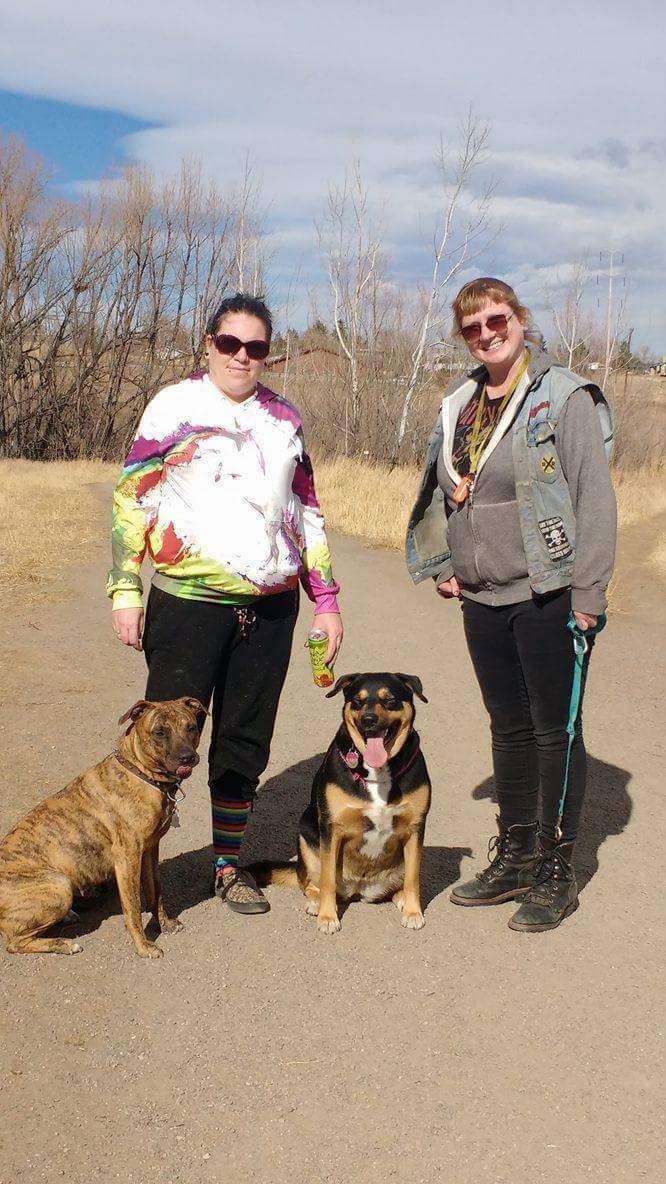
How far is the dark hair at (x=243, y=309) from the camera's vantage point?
10.8 ft

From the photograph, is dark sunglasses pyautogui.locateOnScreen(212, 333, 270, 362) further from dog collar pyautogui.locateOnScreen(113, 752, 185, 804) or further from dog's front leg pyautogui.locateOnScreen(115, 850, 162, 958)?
dog's front leg pyautogui.locateOnScreen(115, 850, 162, 958)

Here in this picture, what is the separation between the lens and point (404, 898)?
3.82 meters

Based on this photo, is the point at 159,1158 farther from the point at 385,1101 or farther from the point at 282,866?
the point at 282,866

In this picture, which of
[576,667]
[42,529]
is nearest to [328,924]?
[576,667]

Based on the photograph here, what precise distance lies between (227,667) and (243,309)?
128 cm

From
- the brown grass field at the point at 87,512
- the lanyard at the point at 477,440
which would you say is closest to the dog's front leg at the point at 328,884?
the lanyard at the point at 477,440

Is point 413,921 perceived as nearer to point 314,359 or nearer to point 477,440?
point 477,440

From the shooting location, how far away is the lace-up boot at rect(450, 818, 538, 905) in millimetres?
3924

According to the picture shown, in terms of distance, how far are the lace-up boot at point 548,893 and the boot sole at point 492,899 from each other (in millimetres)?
113

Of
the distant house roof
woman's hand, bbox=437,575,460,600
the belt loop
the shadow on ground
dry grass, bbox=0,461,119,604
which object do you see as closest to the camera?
the belt loop

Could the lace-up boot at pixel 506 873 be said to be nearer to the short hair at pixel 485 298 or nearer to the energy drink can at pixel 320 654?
the energy drink can at pixel 320 654

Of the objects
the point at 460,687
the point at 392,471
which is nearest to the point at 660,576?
the point at 460,687

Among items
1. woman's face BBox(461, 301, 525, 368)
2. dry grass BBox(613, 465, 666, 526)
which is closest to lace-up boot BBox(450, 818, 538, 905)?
woman's face BBox(461, 301, 525, 368)

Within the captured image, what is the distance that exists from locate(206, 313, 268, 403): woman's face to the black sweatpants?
755 mm
